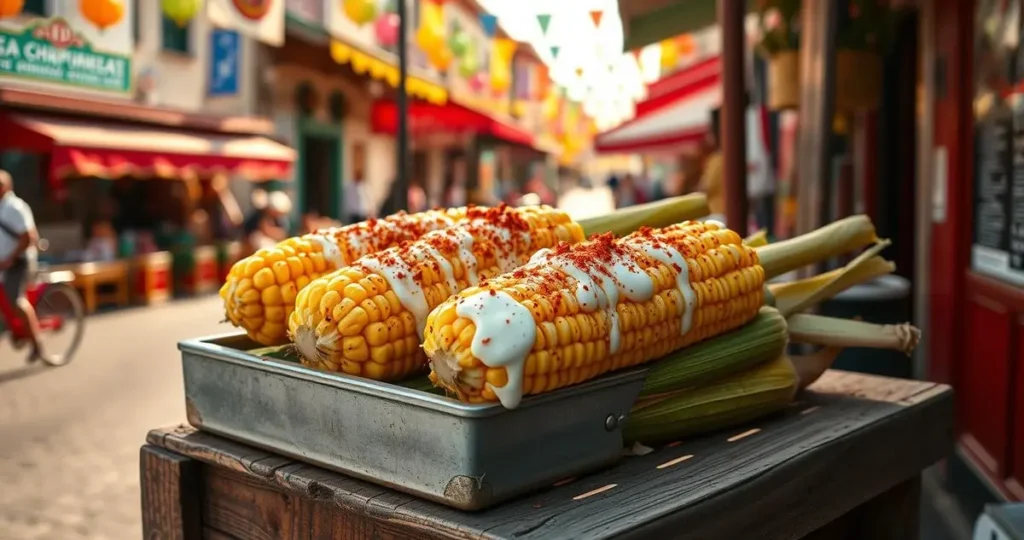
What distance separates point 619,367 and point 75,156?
10.7 metres

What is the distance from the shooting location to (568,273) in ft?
4.67

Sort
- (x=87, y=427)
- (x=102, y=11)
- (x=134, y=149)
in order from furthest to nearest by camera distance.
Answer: (x=134, y=149), (x=102, y=11), (x=87, y=427)

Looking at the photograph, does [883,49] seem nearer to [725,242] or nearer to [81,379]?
[725,242]

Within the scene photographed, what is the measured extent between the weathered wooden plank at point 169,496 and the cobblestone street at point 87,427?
301cm

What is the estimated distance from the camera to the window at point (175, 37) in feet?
47.3

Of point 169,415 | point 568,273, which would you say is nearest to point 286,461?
point 568,273

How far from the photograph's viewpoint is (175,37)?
14.7m

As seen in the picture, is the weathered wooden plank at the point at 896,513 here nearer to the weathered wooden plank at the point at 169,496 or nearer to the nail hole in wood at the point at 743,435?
the nail hole in wood at the point at 743,435

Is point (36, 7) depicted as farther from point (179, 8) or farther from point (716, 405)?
point (716, 405)

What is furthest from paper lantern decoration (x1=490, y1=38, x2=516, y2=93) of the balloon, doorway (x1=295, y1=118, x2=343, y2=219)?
doorway (x1=295, y1=118, x2=343, y2=219)

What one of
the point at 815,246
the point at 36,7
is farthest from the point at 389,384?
the point at 36,7

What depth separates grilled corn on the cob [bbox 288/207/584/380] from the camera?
1413 millimetres

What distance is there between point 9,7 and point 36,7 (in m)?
1.61

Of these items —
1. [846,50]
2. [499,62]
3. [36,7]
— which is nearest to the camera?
[846,50]
